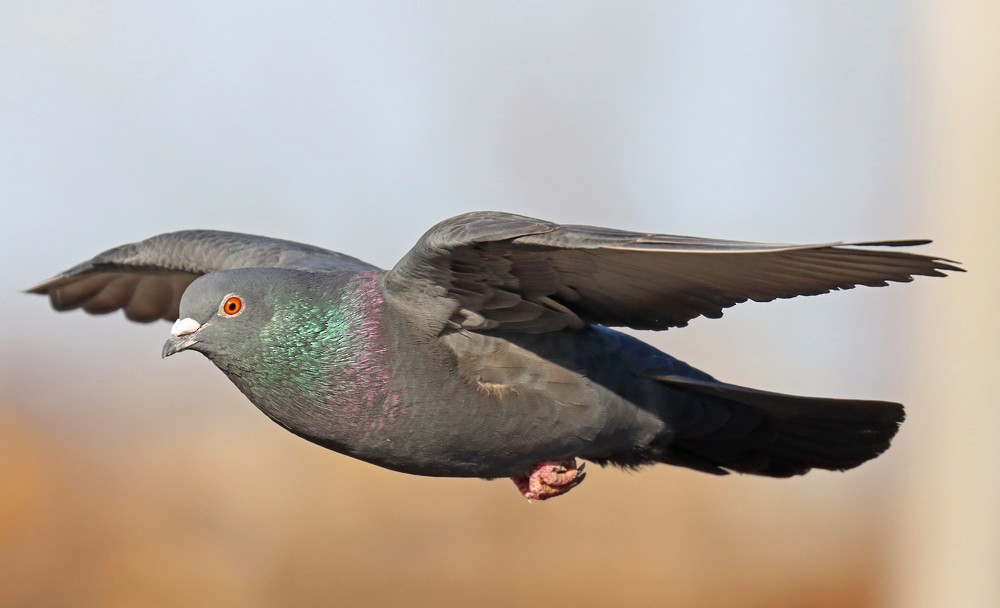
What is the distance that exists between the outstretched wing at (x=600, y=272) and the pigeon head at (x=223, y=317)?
2.06 feet

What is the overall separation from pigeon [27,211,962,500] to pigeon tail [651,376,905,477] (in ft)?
0.04

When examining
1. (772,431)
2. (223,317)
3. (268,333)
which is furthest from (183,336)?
(772,431)

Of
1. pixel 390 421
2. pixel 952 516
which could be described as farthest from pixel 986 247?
pixel 390 421

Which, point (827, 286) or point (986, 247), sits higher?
point (986, 247)

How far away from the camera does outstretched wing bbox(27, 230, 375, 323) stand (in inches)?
280

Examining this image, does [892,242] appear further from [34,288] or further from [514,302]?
[34,288]

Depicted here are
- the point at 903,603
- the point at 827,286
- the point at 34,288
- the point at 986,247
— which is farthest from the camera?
the point at 903,603

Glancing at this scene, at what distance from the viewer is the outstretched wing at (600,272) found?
438cm

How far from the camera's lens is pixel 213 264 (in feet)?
23.5

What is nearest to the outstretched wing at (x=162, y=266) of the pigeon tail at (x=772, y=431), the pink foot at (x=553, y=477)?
the pink foot at (x=553, y=477)

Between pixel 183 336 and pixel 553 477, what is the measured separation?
6.90 feet

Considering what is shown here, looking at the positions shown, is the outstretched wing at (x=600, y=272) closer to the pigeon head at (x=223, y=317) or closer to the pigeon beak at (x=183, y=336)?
the pigeon head at (x=223, y=317)

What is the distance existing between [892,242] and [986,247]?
6.82 m

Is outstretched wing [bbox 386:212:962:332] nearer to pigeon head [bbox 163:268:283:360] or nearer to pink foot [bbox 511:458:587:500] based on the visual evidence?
pigeon head [bbox 163:268:283:360]
